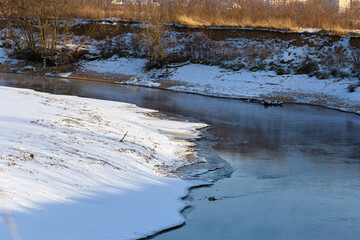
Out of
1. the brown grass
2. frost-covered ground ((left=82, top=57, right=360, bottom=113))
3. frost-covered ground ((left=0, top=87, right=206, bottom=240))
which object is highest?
the brown grass

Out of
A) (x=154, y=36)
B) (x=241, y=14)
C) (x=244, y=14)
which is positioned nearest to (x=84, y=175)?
(x=154, y=36)

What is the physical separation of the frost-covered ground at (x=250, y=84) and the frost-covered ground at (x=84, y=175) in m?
14.1

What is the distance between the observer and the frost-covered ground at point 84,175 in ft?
27.0

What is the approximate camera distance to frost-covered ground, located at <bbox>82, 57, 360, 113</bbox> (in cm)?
2842

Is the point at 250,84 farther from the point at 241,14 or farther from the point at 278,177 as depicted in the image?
the point at 278,177

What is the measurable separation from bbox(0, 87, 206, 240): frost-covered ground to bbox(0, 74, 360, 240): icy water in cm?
74

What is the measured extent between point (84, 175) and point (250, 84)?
74.1 ft

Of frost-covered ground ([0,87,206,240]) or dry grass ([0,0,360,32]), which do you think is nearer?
frost-covered ground ([0,87,206,240])

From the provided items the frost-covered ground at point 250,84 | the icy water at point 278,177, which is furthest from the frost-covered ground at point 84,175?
the frost-covered ground at point 250,84

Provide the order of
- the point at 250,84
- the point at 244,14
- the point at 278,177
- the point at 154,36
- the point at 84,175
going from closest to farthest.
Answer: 1. the point at 84,175
2. the point at 278,177
3. the point at 250,84
4. the point at 154,36
5. the point at 244,14

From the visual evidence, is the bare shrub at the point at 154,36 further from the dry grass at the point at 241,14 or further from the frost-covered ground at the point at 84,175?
the frost-covered ground at the point at 84,175

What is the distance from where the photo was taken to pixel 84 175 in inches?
409

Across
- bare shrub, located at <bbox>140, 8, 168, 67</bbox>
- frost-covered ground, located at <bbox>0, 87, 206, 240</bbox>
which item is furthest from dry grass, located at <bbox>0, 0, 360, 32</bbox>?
frost-covered ground, located at <bbox>0, 87, 206, 240</bbox>

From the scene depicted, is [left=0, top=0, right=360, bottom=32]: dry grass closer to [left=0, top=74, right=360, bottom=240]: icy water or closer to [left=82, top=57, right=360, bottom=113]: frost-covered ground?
[left=82, top=57, right=360, bottom=113]: frost-covered ground
